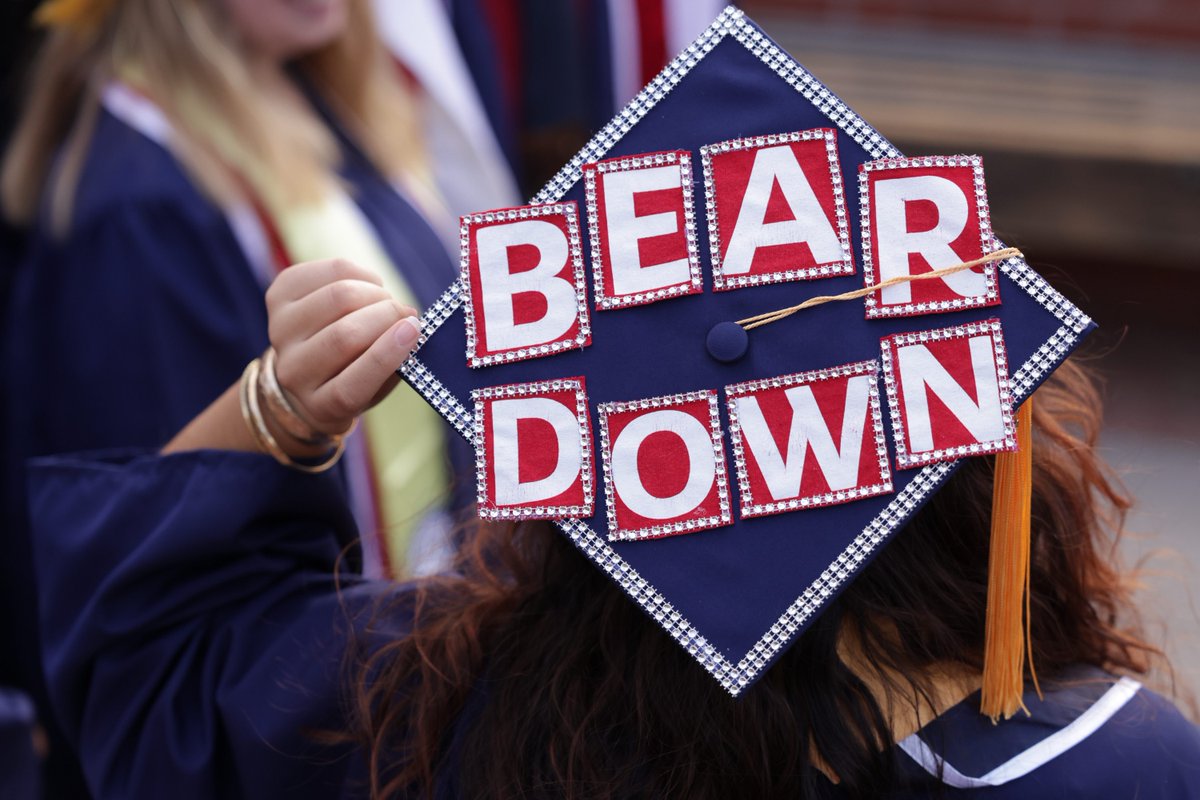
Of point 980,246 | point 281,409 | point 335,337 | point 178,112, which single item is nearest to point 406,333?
point 335,337

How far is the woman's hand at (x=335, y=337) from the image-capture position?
0.92 meters

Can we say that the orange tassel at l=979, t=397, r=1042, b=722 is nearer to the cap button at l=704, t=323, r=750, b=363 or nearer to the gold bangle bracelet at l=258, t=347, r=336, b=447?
the cap button at l=704, t=323, r=750, b=363

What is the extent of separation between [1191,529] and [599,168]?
2.47m

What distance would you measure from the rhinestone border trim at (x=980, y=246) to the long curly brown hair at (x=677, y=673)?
15 cm

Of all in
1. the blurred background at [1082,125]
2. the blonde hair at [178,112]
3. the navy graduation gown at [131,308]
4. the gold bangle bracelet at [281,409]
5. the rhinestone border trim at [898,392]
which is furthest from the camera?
the blurred background at [1082,125]

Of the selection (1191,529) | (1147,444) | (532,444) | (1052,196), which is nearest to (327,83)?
(532,444)

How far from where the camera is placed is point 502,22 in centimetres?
293

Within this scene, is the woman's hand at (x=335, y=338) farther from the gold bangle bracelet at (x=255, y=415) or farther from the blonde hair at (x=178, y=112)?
the blonde hair at (x=178, y=112)

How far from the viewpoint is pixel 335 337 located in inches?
36.6

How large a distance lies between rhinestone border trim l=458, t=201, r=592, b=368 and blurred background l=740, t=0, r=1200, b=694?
10.9 ft

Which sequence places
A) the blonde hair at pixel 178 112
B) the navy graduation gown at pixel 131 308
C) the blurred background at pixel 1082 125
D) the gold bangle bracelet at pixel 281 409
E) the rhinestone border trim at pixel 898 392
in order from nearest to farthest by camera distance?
the rhinestone border trim at pixel 898 392 < the gold bangle bracelet at pixel 281 409 < the navy graduation gown at pixel 131 308 < the blonde hair at pixel 178 112 < the blurred background at pixel 1082 125

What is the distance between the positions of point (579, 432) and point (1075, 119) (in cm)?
386

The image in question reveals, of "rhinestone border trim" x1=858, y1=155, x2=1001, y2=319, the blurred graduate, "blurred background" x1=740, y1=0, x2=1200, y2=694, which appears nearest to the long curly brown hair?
"rhinestone border trim" x1=858, y1=155, x2=1001, y2=319

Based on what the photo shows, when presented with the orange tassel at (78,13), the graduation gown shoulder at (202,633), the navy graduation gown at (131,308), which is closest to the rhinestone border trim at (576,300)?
the graduation gown shoulder at (202,633)
